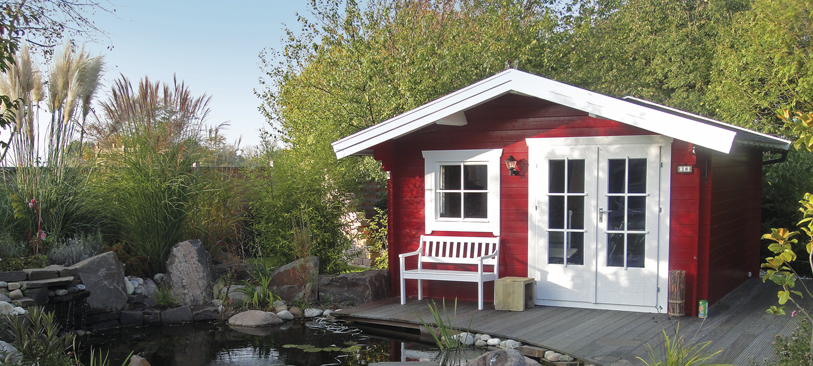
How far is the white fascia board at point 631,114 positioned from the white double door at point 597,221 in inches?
20.6

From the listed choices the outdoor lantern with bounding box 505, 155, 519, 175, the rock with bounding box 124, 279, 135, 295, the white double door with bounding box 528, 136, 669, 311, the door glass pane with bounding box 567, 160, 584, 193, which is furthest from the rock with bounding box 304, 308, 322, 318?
the door glass pane with bounding box 567, 160, 584, 193

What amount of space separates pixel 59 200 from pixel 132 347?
2282 mm

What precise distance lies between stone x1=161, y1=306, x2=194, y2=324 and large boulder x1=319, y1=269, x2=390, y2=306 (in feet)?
5.02

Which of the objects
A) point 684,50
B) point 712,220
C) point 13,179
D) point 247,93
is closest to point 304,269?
point 13,179

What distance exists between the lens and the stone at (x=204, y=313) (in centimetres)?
721

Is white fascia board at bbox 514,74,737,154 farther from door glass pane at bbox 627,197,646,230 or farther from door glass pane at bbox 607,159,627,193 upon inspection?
door glass pane at bbox 627,197,646,230

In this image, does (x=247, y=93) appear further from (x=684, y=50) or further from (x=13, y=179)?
(x=684, y=50)

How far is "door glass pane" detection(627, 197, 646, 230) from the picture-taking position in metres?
6.52

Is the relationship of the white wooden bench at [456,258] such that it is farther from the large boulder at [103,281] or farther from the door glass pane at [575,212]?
the large boulder at [103,281]

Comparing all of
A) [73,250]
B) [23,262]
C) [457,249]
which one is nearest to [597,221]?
[457,249]

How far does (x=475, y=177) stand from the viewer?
729cm

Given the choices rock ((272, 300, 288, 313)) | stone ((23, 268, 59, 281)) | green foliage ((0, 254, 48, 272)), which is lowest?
rock ((272, 300, 288, 313))

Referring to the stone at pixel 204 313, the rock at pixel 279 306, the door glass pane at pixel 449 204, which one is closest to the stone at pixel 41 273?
the stone at pixel 204 313

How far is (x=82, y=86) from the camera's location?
315 inches
